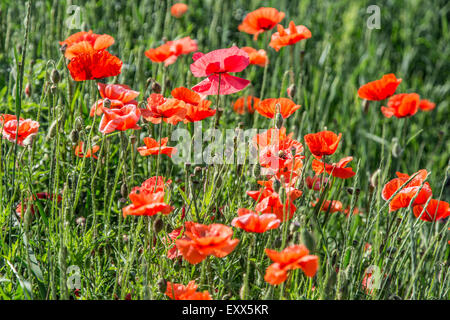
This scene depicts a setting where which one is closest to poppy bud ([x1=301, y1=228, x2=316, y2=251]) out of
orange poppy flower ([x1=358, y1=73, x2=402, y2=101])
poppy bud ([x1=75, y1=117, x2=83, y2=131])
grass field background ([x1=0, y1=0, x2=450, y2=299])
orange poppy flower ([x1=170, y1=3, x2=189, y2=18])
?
grass field background ([x1=0, y1=0, x2=450, y2=299])

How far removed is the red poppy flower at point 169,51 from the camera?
6.57ft

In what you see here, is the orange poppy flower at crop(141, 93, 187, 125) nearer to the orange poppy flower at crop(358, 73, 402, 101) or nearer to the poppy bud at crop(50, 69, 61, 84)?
the poppy bud at crop(50, 69, 61, 84)

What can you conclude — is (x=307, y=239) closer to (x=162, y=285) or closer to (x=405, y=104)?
(x=162, y=285)

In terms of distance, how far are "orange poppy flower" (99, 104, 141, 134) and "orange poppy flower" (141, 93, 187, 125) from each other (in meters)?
0.06

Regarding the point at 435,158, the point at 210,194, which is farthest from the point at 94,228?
the point at 435,158

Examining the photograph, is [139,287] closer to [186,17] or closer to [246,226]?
[246,226]

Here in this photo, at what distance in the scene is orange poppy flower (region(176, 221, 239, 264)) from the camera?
1.17 meters

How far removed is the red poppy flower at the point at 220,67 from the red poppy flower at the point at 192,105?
27 millimetres

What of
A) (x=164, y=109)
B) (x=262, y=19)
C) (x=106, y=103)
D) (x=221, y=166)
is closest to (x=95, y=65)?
(x=106, y=103)

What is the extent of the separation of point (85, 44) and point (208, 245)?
86 centimetres

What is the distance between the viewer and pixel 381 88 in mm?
1910

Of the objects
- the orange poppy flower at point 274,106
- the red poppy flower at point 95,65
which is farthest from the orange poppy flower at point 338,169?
the red poppy flower at point 95,65

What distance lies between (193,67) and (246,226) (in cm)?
56

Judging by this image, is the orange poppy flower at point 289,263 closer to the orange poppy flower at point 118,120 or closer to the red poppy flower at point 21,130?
the orange poppy flower at point 118,120
